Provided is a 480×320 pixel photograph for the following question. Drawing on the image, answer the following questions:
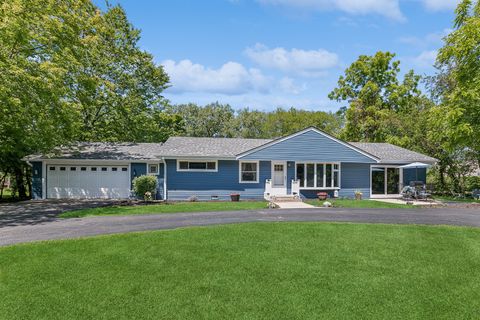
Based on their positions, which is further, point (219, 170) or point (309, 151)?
point (309, 151)

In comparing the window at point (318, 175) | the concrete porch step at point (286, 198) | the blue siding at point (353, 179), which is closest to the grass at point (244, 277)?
the concrete porch step at point (286, 198)

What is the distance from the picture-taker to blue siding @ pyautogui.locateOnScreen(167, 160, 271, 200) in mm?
20453

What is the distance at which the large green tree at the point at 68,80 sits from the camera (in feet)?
48.4

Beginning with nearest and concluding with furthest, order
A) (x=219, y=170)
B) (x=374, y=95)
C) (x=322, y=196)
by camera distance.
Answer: (x=322, y=196) → (x=219, y=170) → (x=374, y=95)

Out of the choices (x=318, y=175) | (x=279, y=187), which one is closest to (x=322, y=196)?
(x=318, y=175)

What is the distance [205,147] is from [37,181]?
1116 cm

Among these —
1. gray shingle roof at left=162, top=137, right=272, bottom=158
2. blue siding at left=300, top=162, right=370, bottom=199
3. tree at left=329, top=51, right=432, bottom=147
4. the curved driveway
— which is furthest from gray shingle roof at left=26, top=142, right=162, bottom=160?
tree at left=329, top=51, right=432, bottom=147

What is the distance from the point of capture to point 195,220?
12.6 meters

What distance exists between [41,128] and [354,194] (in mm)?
19583

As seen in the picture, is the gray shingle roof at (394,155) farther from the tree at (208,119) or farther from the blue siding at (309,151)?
the tree at (208,119)

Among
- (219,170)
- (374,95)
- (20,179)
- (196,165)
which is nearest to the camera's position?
Answer: (196,165)

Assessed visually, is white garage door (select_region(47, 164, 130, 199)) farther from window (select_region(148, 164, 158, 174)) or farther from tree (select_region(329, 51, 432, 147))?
tree (select_region(329, 51, 432, 147))

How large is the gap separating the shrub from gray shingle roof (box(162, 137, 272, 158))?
6.00 ft

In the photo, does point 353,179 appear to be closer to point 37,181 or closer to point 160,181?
point 160,181
